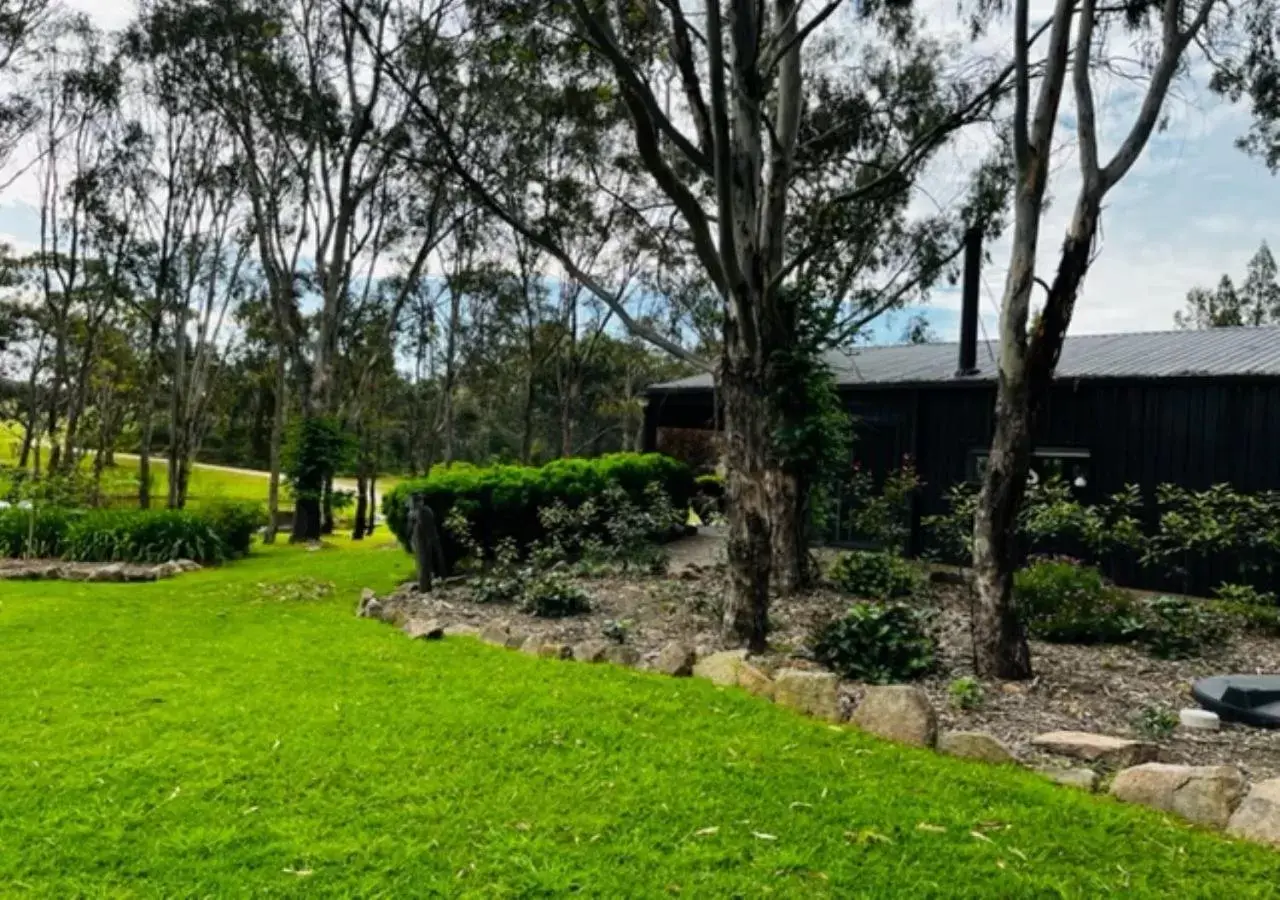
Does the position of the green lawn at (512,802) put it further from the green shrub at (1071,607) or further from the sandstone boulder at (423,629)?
the green shrub at (1071,607)

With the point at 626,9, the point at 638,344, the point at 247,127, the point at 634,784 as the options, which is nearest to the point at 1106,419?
the point at 626,9

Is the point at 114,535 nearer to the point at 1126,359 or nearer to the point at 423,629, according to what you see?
the point at 423,629

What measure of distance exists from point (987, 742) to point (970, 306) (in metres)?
9.72

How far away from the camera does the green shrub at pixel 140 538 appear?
10969mm

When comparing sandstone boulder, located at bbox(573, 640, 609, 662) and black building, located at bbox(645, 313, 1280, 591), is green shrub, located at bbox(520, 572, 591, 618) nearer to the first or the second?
sandstone boulder, located at bbox(573, 640, 609, 662)

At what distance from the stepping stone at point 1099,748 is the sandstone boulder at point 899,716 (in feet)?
1.61

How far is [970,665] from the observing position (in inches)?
207

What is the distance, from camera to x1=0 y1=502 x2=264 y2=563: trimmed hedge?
1098 cm

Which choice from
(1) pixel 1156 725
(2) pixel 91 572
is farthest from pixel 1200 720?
(2) pixel 91 572

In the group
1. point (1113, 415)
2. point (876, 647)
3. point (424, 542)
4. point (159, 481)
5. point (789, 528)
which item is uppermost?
point (1113, 415)

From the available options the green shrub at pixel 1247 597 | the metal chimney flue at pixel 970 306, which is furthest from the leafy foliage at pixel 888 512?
the green shrub at pixel 1247 597

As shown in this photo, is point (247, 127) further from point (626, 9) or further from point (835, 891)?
point (835, 891)

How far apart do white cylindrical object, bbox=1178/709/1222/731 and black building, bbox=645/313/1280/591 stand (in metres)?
3.93

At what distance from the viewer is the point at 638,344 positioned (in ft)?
97.4
